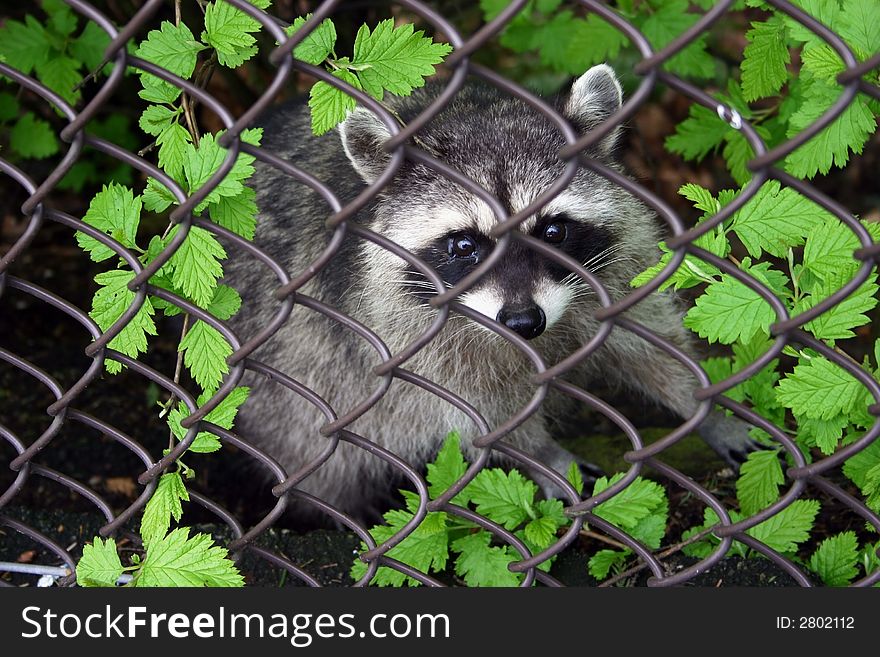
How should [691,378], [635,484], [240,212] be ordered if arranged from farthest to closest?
[691,378], [635,484], [240,212]

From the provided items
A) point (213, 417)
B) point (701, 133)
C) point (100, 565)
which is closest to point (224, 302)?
point (213, 417)

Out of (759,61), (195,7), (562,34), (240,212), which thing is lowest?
(240,212)

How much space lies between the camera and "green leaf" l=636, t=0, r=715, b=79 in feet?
9.92

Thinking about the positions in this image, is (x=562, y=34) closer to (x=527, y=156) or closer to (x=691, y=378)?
(x=527, y=156)

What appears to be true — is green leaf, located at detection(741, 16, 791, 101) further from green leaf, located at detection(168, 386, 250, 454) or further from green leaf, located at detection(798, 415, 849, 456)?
green leaf, located at detection(168, 386, 250, 454)

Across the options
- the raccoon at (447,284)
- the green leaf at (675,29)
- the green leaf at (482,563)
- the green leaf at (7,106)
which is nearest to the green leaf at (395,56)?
the raccoon at (447,284)

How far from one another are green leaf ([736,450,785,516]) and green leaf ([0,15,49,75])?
2.37 meters

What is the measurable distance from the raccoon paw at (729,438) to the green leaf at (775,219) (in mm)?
1292

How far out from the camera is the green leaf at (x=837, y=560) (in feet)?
7.29

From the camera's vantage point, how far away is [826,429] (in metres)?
2.01

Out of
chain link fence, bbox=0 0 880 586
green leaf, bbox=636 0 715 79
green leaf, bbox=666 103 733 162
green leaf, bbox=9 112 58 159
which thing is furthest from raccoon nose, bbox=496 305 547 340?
green leaf, bbox=9 112 58 159

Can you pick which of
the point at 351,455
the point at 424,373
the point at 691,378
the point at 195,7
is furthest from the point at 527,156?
the point at 195,7

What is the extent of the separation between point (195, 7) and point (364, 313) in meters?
1.62

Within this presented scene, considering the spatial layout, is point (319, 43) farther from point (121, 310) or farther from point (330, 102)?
point (121, 310)
